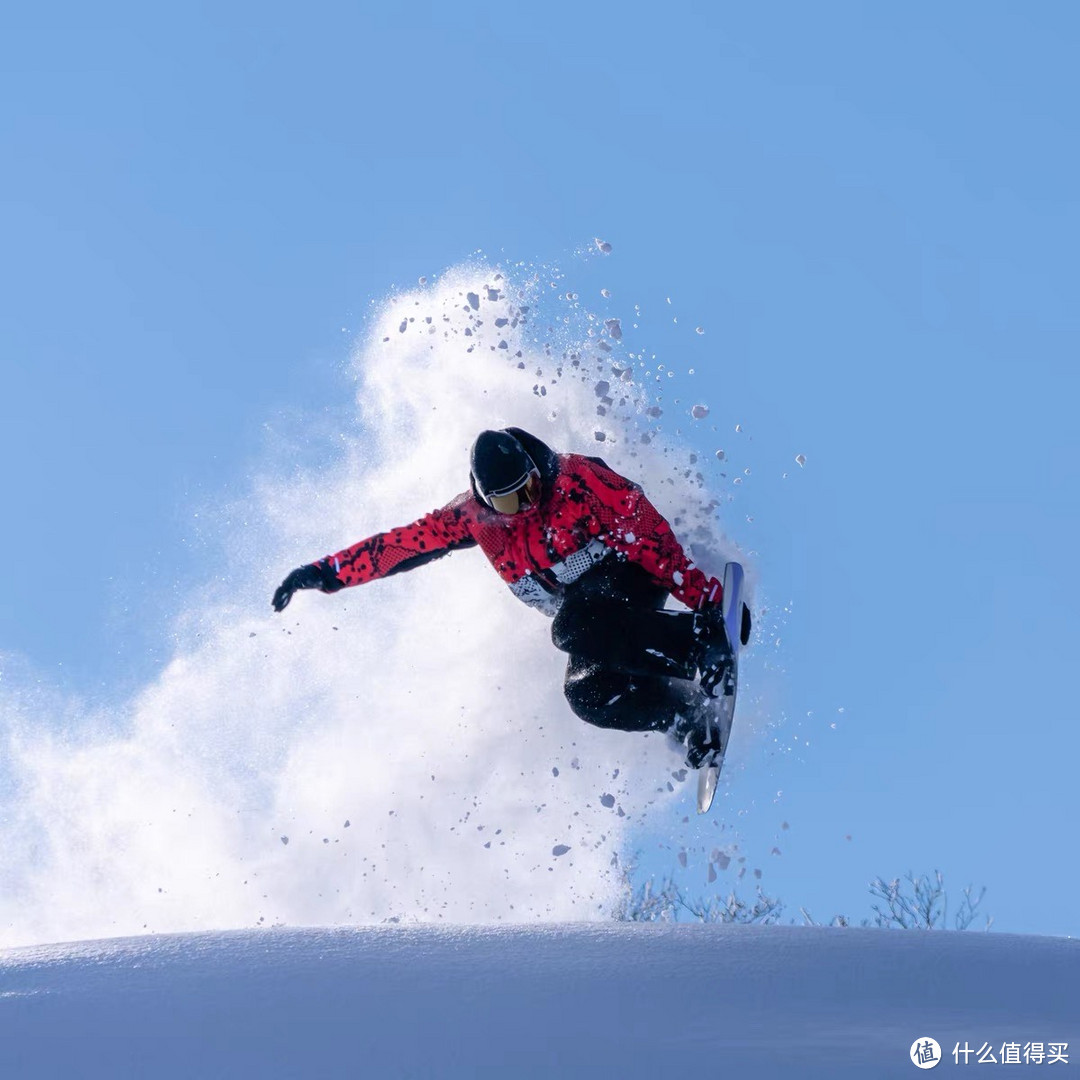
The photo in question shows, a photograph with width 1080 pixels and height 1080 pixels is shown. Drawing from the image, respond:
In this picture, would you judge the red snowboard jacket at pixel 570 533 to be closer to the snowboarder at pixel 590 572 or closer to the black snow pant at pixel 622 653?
the snowboarder at pixel 590 572

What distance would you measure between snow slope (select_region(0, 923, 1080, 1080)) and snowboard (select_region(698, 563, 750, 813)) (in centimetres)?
213

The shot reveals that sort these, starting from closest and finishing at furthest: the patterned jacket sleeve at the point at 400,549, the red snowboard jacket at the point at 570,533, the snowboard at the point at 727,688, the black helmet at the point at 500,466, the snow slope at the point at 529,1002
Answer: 1. the snow slope at the point at 529,1002
2. the black helmet at the point at 500,466
3. the snowboard at the point at 727,688
4. the red snowboard jacket at the point at 570,533
5. the patterned jacket sleeve at the point at 400,549

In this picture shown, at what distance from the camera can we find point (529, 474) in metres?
6.95

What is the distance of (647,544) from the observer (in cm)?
732

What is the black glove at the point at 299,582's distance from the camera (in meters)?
7.73

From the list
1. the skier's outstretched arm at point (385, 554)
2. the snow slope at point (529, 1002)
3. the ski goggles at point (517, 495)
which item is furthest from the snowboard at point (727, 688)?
the snow slope at point (529, 1002)

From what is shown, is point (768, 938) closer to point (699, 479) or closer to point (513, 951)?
point (513, 951)

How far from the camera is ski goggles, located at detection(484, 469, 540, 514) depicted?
273 inches

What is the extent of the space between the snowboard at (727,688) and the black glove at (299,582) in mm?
2448

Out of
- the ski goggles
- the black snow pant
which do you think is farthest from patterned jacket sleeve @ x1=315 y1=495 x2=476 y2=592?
the black snow pant

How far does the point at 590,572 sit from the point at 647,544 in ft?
1.20

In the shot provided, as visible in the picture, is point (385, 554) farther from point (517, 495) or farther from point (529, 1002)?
point (529, 1002)

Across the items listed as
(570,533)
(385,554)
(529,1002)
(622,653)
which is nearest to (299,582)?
(385,554)

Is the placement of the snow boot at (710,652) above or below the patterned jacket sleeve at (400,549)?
below
